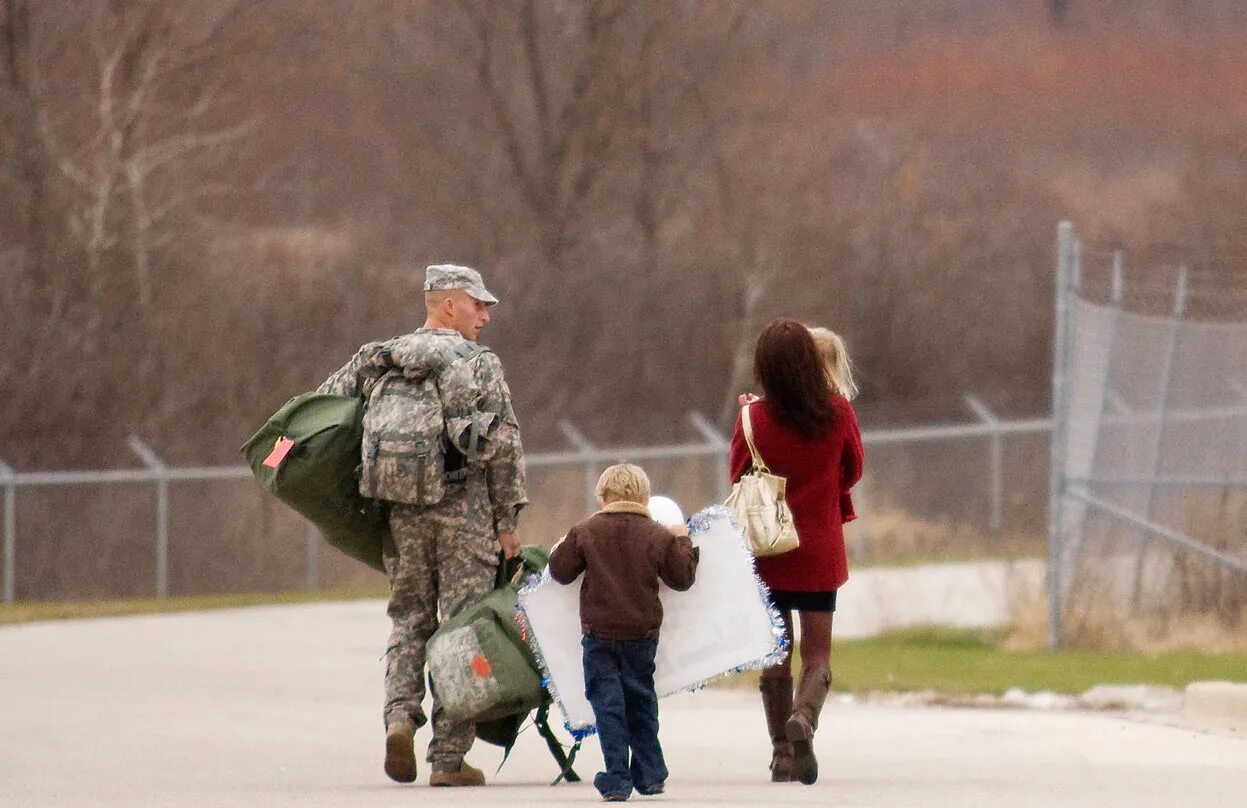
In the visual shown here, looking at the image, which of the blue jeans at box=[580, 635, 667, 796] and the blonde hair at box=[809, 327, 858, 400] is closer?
the blue jeans at box=[580, 635, 667, 796]

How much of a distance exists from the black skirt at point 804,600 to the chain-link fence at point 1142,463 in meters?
5.67

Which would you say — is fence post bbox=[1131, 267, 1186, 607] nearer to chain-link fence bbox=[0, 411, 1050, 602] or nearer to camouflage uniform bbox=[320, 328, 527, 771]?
chain-link fence bbox=[0, 411, 1050, 602]

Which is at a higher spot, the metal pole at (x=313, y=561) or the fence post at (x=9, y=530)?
the fence post at (x=9, y=530)

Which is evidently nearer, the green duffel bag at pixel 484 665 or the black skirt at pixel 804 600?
the green duffel bag at pixel 484 665

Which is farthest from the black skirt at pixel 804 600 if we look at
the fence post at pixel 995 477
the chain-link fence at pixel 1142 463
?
the fence post at pixel 995 477

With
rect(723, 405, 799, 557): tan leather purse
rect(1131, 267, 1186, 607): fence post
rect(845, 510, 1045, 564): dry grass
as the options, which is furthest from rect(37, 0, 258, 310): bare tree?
rect(723, 405, 799, 557): tan leather purse

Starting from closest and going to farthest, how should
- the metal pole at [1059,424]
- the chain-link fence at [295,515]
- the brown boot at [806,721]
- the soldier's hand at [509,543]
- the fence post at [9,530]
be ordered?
the brown boot at [806,721]
the soldier's hand at [509,543]
the metal pole at [1059,424]
the fence post at [9,530]
the chain-link fence at [295,515]

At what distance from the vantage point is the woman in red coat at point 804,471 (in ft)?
30.4

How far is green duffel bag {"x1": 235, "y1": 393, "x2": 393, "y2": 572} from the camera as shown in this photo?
30.8 feet

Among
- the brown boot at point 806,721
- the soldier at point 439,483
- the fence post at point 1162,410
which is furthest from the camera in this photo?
the fence post at point 1162,410

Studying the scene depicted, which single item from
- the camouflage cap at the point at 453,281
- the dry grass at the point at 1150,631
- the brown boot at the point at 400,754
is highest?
the camouflage cap at the point at 453,281

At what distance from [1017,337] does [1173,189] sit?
12.6m

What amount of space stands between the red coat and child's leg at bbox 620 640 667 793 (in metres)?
0.73

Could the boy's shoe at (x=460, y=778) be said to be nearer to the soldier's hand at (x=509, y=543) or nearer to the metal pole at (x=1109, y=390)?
the soldier's hand at (x=509, y=543)
